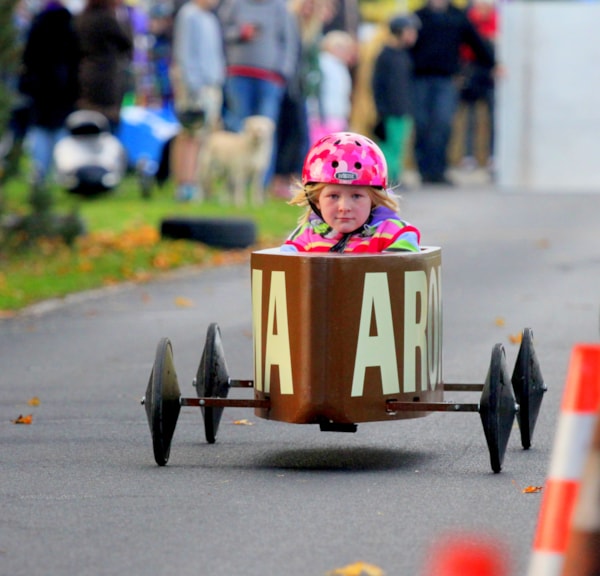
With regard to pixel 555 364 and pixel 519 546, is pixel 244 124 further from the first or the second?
pixel 519 546

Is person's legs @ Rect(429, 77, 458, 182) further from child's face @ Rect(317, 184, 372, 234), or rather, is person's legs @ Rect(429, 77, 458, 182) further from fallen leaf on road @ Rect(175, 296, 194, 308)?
child's face @ Rect(317, 184, 372, 234)

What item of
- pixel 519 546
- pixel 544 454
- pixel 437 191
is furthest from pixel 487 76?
pixel 519 546

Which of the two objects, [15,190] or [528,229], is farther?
[15,190]

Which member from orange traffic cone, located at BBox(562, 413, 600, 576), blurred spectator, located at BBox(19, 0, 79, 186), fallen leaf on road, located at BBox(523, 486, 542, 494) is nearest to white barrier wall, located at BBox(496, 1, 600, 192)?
blurred spectator, located at BBox(19, 0, 79, 186)

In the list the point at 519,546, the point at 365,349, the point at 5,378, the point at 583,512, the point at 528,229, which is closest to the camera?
the point at 583,512

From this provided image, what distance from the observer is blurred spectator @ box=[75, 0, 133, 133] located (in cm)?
2098

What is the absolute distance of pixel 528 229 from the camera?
18984mm

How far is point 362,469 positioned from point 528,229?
12.4 m

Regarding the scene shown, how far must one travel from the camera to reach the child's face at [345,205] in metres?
6.92

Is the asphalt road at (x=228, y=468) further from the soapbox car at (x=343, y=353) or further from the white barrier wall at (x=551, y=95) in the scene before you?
the white barrier wall at (x=551, y=95)

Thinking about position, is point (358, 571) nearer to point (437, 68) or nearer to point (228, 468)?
point (228, 468)

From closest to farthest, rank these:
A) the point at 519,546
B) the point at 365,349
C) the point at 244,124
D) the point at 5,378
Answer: the point at 519,546 → the point at 365,349 → the point at 5,378 → the point at 244,124

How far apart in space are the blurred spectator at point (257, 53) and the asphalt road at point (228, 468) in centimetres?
804

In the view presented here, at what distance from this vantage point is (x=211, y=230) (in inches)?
642
